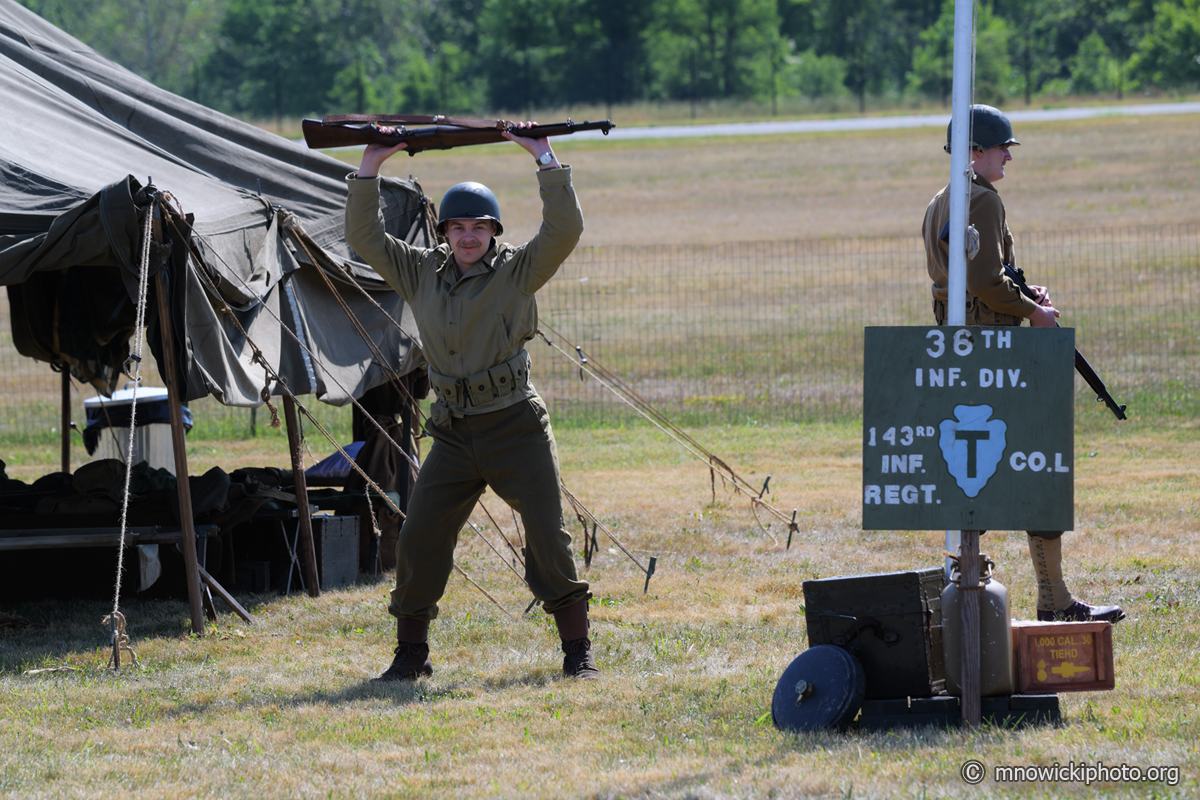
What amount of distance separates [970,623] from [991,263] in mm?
1689

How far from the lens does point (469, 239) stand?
5484 millimetres

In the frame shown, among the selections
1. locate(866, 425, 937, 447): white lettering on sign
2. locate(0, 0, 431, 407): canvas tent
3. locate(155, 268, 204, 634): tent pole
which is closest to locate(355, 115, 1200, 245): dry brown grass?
locate(0, 0, 431, 407): canvas tent

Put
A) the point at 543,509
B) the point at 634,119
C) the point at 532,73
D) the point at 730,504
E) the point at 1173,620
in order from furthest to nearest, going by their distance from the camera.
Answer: the point at 532,73 < the point at 634,119 < the point at 730,504 < the point at 1173,620 < the point at 543,509

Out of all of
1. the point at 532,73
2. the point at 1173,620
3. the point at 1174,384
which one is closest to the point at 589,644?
the point at 1173,620

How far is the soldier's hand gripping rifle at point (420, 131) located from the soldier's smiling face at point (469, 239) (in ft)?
1.03

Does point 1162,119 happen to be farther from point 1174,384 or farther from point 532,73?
point 1174,384

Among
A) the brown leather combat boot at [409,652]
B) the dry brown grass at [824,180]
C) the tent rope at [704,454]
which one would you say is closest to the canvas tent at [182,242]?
the tent rope at [704,454]

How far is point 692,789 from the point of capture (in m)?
4.02

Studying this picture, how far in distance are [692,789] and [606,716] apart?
3.41ft

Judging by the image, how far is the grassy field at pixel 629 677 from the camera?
13.9 feet

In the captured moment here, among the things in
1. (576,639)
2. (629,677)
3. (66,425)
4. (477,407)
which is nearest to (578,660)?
(576,639)

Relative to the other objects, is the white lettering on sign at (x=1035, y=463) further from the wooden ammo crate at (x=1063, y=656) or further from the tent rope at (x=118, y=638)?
the tent rope at (x=118, y=638)

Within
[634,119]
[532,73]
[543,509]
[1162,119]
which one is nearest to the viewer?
[543,509]

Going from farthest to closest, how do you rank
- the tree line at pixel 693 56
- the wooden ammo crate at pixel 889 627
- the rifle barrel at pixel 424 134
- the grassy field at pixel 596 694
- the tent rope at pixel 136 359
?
the tree line at pixel 693 56 < the tent rope at pixel 136 359 < the rifle barrel at pixel 424 134 < the wooden ammo crate at pixel 889 627 < the grassy field at pixel 596 694
